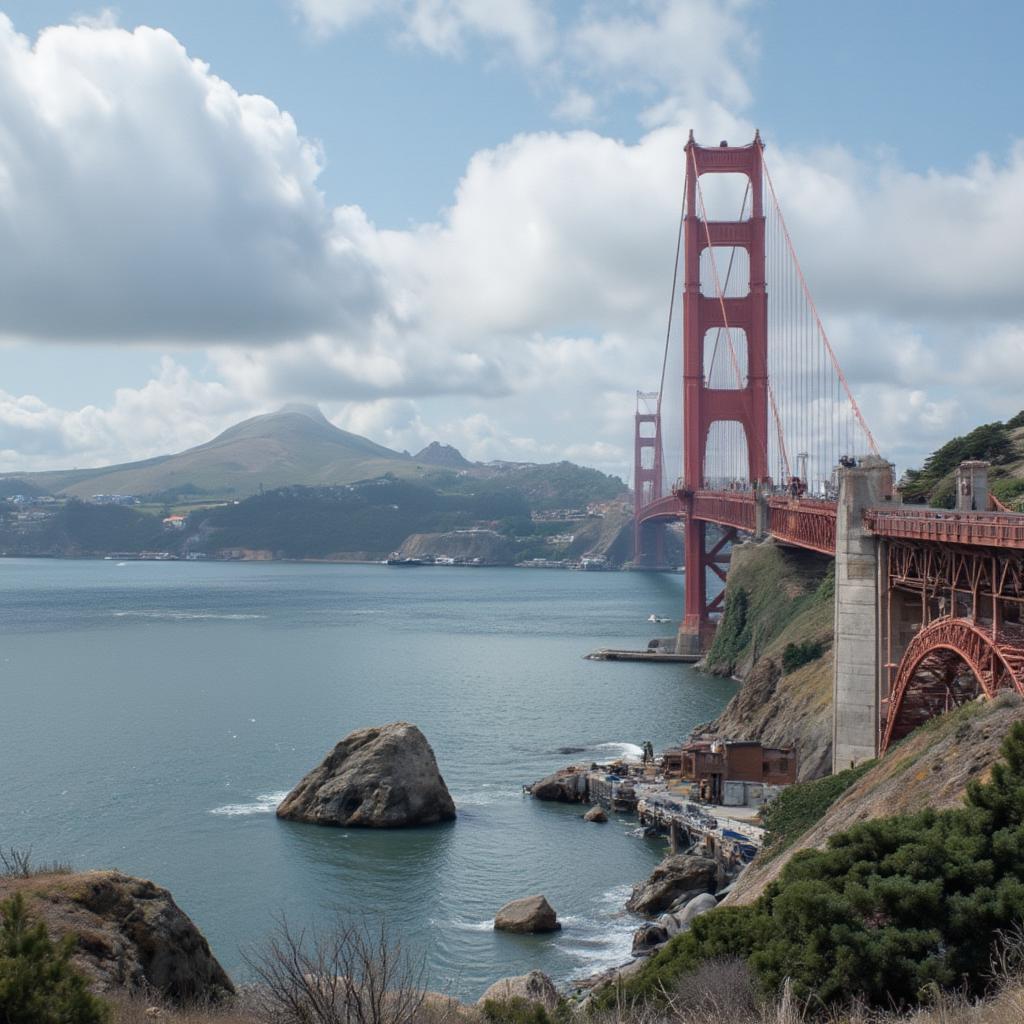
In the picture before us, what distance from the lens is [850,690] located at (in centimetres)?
3341

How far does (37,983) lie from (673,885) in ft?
72.1

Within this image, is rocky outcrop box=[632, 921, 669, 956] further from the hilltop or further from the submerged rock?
the hilltop

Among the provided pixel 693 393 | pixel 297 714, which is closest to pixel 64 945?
pixel 297 714

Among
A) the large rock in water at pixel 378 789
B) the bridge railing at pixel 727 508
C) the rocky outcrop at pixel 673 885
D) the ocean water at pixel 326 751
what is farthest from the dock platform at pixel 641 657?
the rocky outcrop at pixel 673 885

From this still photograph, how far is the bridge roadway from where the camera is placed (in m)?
22.3

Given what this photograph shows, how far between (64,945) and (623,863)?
25.1m

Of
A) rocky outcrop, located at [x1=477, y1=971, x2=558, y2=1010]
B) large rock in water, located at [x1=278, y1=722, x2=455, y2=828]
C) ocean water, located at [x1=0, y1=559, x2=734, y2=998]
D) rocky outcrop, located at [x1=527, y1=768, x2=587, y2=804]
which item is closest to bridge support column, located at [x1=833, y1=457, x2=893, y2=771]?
ocean water, located at [x1=0, y1=559, x2=734, y2=998]

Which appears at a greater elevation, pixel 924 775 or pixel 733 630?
pixel 924 775

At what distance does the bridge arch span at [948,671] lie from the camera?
22.5 meters

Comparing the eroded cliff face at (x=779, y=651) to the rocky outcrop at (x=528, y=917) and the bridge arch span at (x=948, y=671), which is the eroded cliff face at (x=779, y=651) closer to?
the bridge arch span at (x=948, y=671)

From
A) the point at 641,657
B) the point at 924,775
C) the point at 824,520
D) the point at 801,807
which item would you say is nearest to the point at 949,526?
the point at 924,775

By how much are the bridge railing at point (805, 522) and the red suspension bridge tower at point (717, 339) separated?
20.4 meters

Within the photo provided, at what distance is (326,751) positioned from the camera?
51.3 m

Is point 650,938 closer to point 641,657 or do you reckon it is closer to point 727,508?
point 727,508
